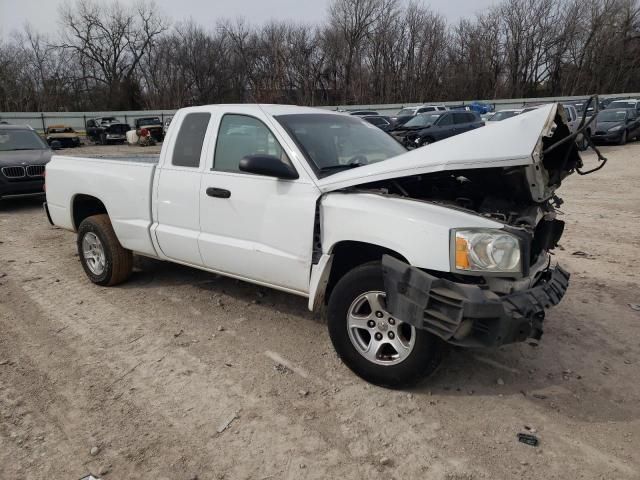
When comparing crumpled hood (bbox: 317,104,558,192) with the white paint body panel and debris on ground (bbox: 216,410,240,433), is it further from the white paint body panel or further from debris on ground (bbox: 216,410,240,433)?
debris on ground (bbox: 216,410,240,433)

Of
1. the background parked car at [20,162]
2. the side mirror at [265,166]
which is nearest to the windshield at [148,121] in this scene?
the background parked car at [20,162]

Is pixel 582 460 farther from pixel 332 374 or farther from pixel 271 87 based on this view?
pixel 271 87

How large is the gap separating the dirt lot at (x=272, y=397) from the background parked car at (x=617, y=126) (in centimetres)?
1923

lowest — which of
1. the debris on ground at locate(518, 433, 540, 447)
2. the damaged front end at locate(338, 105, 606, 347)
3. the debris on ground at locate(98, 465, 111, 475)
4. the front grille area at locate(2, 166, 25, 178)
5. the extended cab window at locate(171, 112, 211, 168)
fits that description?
the debris on ground at locate(98, 465, 111, 475)

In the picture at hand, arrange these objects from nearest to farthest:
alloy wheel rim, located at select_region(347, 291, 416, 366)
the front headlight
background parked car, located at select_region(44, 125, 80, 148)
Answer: the front headlight
alloy wheel rim, located at select_region(347, 291, 416, 366)
background parked car, located at select_region(44, 125, 80, 148)

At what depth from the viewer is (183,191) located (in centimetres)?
425

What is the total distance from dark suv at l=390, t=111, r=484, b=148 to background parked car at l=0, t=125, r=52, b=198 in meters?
13.5

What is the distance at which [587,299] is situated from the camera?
186 inches

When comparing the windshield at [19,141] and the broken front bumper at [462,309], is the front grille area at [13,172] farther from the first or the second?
the broken front bumper at [462,309]

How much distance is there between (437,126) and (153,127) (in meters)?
20.1

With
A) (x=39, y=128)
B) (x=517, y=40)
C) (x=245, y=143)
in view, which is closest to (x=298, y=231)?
(x=245, y=143)

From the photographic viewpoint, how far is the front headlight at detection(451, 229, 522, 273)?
2.80 metres

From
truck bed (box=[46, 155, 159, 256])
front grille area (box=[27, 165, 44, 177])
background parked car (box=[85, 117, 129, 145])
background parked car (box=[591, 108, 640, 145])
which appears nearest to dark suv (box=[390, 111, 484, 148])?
background parked car (box=[591, 108, 640, 145])

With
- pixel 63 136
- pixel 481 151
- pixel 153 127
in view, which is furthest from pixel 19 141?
pixel 153 127
